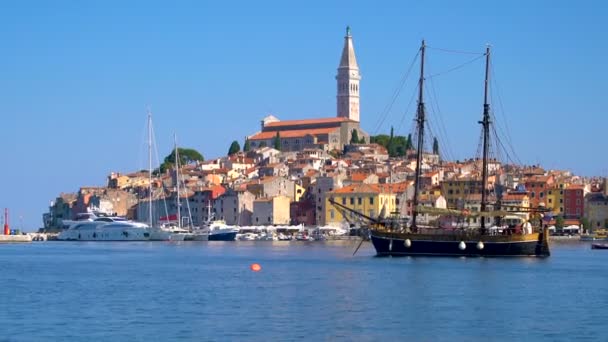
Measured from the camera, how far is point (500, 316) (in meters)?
32.4

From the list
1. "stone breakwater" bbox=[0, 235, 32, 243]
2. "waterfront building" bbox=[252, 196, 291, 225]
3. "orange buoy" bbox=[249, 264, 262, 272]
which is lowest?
"orange buoy" bbox=[249, 264, 262, 272]

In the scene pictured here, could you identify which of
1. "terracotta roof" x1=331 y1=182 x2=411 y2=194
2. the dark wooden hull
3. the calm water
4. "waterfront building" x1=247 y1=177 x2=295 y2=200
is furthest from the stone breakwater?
the dark wooden hull

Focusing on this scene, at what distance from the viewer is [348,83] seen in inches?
6742

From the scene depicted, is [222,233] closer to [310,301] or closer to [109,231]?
[109,231]

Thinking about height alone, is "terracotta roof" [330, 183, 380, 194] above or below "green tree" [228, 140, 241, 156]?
below

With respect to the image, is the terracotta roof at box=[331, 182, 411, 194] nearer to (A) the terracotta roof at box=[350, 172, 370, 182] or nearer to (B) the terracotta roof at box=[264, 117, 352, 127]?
(A) the terracotta roof at box=[350, 172, 370, 182]

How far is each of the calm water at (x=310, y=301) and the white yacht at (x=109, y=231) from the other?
1792 inches

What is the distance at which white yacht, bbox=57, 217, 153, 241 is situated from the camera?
102 metres

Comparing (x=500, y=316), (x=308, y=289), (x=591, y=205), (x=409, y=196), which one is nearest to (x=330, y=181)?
(x=409, y=196)

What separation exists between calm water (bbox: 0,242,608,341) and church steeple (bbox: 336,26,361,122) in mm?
116418

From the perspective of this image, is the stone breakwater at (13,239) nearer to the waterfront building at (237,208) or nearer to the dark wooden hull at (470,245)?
the waterfront building at (237,208)

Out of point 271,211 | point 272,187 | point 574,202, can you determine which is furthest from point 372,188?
point 574,202

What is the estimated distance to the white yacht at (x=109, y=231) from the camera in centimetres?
10162

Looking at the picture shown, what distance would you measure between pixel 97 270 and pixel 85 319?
2101cm
